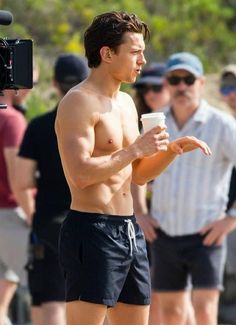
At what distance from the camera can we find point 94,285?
6.36m

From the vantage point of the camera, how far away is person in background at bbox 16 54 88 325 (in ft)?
28.1

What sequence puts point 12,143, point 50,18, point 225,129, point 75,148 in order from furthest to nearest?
1. point 50,18
2. point 12,143
3. point 225,129
4. point 75,148

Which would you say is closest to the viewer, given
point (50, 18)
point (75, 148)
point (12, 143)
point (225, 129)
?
point (75, 148)

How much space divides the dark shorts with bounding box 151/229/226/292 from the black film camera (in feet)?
7.63

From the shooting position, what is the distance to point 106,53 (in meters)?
6.46

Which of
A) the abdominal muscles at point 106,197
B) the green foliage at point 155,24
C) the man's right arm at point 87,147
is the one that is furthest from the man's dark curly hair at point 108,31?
the green foliage at point 155,24

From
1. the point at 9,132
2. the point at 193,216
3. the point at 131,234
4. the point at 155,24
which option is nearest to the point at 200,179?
the point at 193,216

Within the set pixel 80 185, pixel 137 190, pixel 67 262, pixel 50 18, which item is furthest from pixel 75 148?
pixel 50 18

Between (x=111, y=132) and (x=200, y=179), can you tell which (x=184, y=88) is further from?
(x=111, y=132)

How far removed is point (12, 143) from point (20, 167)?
48cm

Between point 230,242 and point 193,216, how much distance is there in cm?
174

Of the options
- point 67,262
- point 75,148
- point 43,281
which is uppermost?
point 75,148

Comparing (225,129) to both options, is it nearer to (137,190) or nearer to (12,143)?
(137,190)

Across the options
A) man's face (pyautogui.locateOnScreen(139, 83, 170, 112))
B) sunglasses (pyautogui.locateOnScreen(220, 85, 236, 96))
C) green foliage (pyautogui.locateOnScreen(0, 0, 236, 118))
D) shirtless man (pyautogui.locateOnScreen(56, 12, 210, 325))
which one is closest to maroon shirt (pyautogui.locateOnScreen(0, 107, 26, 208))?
man's face (pyautogui.locateOnScreen(139, 83, 170, 112))
